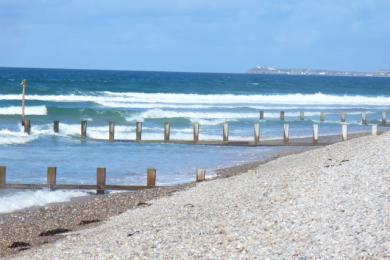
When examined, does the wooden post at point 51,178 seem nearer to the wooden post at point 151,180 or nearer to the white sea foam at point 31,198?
the white sea foam at point 31,198

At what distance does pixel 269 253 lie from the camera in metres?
9.44

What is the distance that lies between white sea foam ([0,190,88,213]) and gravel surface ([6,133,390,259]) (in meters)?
2.75

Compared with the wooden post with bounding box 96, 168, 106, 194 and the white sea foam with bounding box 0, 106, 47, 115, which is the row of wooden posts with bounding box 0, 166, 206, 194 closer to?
the wooden post with bounding box 96, 168, 106, 194

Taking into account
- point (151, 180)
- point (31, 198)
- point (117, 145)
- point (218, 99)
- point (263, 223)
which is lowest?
point (31, 198)

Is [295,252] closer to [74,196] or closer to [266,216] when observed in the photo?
[266,216]

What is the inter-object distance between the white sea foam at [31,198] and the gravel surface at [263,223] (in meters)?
2.75

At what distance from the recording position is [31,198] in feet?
55.6

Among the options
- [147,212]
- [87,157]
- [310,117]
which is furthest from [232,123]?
[147,212]

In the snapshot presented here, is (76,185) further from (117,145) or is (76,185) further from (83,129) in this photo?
(83,129)

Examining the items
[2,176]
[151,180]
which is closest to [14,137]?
[2,176]

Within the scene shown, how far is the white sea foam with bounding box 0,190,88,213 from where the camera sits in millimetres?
16202

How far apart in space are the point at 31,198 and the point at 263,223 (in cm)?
731

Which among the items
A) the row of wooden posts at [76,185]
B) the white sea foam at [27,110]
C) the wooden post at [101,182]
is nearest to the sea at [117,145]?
the white sea foam at [27,110]

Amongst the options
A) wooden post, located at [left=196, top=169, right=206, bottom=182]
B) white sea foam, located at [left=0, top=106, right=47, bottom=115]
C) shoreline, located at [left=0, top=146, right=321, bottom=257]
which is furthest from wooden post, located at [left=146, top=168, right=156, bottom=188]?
white sea foam, located at [left=0, top=106, right=47, bottom=115]
